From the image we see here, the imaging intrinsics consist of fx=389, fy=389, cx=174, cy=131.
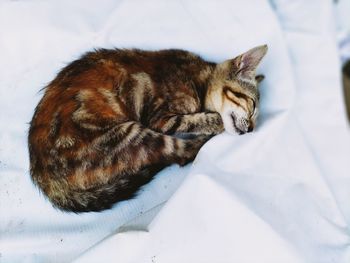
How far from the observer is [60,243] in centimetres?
153

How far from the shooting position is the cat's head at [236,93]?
1.69 meters

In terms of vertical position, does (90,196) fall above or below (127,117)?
below

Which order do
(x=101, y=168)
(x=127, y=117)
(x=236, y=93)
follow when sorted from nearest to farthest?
(x=101, y=168) < (x=127, y=117) < (x=236, y=93)

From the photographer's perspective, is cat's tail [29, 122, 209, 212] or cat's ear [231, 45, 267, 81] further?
cat's ear [231, 45, 267, 81]

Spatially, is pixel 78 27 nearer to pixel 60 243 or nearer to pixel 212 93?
pixel 212 93

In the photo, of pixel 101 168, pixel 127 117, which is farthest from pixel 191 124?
pixel 101 168

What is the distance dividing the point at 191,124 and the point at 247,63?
360 millimetres

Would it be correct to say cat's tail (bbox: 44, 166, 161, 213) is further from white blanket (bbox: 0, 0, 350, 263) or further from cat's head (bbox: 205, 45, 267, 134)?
cat's head (bbox: 205, 45, 267, 134)

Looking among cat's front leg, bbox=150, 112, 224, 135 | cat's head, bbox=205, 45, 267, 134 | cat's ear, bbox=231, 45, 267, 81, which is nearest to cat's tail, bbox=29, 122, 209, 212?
cat's front leg, bbox=150, 112, 224, 135

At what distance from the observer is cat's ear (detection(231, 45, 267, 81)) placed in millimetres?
1625

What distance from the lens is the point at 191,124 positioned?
5.60 ft

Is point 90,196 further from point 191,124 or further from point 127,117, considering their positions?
point 191,124

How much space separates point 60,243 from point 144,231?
0.35 m

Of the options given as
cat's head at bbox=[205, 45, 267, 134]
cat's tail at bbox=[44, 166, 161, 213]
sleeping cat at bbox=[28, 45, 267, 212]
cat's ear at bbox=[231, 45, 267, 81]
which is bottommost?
cat's tail at bbox=[44, 166, 161, 213]
